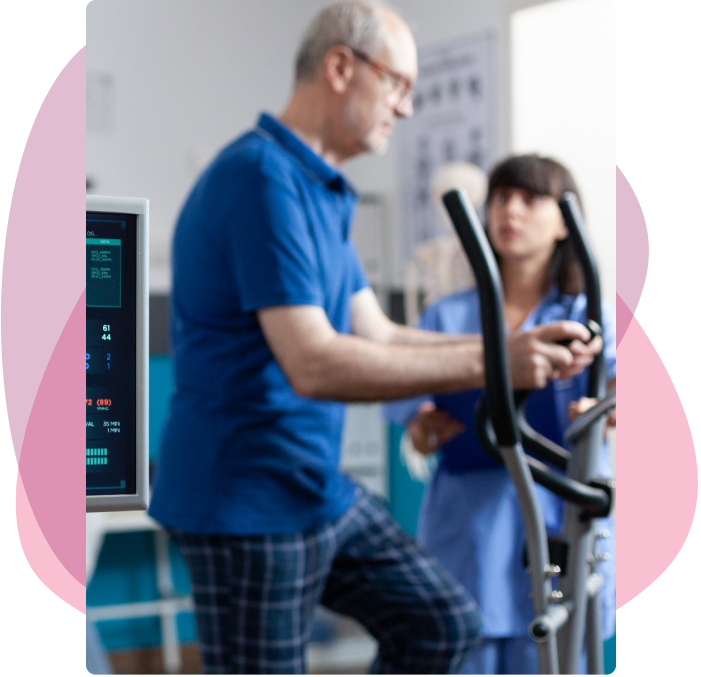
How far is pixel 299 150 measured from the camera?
1.34 metres

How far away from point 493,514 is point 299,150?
0.74 metres

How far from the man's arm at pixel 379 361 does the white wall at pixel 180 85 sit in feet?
5.74

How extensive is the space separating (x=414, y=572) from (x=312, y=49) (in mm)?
840

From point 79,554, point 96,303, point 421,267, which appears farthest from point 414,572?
point 421,267

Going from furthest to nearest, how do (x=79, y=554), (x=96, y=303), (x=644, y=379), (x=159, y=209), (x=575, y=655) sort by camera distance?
1. (x=159, y=209)
2. (x=575, y=655)
3. (x=644, y=379)
4. (x=79, y=554)
5. (x=96, y=303)

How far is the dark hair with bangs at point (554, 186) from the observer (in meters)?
1.57

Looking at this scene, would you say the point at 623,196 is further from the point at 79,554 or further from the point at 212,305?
the point at 79,554

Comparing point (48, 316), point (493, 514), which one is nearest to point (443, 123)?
point (493, 514)

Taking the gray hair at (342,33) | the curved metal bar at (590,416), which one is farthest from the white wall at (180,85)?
the curved metal bar at (590,416)

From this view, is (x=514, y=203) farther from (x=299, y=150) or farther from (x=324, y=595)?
(x=324, y=595)

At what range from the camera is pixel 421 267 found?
2.78 m

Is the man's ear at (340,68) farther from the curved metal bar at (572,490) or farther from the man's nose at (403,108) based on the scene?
A: the curved metal bar at (572,490)

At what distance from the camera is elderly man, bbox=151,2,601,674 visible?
1209 millimetres

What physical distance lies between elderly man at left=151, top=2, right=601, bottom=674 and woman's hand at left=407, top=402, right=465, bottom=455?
0.82 feet
